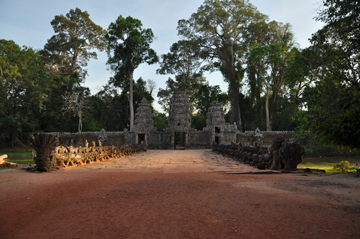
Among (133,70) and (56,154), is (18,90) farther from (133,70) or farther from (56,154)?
(56,154)

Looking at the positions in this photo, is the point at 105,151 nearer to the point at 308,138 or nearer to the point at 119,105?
the point at 308,138

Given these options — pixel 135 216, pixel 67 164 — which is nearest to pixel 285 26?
pixel 67 164

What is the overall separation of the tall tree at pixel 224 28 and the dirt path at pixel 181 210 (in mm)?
28965

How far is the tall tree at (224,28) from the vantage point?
3416 cm

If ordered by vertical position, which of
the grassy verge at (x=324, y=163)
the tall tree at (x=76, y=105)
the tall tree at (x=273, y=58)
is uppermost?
the tall tree at (x=273, y=58)

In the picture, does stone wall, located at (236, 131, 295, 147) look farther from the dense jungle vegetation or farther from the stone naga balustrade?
the stone naga balustrade

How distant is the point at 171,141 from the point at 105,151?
16138 millimetres

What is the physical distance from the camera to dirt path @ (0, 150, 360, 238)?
3.25 m

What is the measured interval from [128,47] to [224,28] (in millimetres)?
15831

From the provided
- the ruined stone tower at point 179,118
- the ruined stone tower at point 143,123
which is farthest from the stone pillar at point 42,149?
the ruined stone tower at point 179,118

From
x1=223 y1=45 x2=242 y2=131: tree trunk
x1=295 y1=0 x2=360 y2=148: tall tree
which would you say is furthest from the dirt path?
x1=223 y1=45 x2=242 y2=131: tree trunk

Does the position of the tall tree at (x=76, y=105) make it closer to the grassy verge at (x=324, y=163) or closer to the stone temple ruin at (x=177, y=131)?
the stone temple ruin at (x=177, y=131)

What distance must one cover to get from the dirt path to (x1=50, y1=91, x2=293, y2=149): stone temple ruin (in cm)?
2352

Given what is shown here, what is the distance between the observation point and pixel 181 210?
13.6 feet
